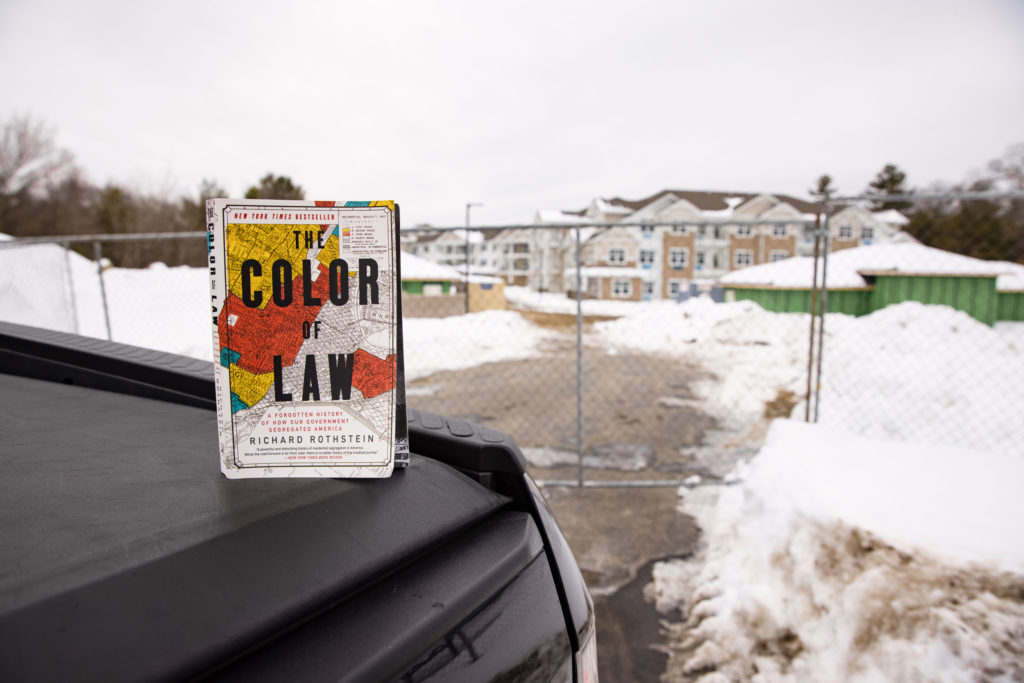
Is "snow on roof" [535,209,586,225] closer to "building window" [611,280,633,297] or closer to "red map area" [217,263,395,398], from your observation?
"building window" [611,280,633,297]

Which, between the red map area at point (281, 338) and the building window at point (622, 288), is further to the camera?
the building window at point (622, 288)

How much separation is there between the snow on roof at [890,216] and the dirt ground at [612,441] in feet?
123

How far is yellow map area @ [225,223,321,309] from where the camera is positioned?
1037 millimetres

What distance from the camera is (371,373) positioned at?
1.08 metres

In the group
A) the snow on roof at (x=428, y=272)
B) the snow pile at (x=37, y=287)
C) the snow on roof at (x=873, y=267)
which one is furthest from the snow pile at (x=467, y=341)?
the snow on roof at (x=873, y=267)

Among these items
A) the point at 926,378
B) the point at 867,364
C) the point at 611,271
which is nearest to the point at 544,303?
the point at 611,271

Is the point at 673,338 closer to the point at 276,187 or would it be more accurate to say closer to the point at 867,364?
the point at 867,364

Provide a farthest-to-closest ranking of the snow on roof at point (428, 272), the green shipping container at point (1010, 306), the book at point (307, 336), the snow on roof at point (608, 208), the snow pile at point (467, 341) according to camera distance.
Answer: the snow on roof at point (608, 208) → the snow on roof at point (428, 272) → the green shipping container at point (1010, 306) → the snow pile at point (467, 341) → the book at point (307, 336)

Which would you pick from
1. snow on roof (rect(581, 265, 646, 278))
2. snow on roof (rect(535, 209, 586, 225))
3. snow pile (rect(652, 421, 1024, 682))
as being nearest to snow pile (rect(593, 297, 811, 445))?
snow on roof (rect(581, 265, 646, 278))

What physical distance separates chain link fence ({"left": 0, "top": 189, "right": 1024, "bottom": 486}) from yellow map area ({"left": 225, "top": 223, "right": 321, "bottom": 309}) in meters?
2.97

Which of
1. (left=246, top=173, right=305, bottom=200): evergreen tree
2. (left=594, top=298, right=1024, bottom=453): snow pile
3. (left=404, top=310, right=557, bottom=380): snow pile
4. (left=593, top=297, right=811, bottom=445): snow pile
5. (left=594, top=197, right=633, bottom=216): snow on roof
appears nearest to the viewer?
(left=594, top=298, right=1024, bottom=453): snow pile

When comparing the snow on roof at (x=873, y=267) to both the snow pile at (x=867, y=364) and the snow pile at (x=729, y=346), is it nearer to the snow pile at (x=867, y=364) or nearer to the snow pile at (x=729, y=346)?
the snow pile at (x=867, y=364)

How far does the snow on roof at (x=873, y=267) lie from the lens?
13.3 meters

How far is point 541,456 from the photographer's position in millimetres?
5293
